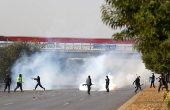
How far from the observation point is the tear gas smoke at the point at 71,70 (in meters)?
67.2

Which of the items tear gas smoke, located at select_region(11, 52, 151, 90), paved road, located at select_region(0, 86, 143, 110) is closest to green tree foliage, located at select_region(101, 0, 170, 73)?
paved road, located at select_region(0, 86, 143, 110)

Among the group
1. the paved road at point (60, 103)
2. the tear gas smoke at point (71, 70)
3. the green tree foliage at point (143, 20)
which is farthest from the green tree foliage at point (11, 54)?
the green tree foliage at point (143, 20)

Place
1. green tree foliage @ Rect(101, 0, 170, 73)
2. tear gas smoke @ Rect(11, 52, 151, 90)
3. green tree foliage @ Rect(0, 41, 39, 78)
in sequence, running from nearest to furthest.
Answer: green tree foliage @ Rect(101, 0, 170, 73)
tear gas smoke @ Rect(11, 52, 151, 90)
green tree foliage @ Rect(0, 41, 39, 78)

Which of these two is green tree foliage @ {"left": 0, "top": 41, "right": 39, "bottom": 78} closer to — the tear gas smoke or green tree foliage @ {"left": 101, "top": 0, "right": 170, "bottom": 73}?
the tear gas smoke

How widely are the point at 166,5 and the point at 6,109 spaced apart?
11514 mm

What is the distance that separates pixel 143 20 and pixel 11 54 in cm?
6120

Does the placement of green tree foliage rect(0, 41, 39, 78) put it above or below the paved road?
above

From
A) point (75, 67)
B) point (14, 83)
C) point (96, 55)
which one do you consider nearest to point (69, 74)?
point (75, 67)

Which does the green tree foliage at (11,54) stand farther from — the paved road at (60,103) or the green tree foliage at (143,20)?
the green tree foliage at (143,20)

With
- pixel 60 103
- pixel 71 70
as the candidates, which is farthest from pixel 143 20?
pixel 71 70

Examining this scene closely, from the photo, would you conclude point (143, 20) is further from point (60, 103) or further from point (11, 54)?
point (11, 54)

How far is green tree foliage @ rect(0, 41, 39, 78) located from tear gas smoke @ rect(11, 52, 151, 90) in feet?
2.77

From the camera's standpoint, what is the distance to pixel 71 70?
92.9 meters

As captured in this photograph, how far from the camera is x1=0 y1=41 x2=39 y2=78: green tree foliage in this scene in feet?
230
